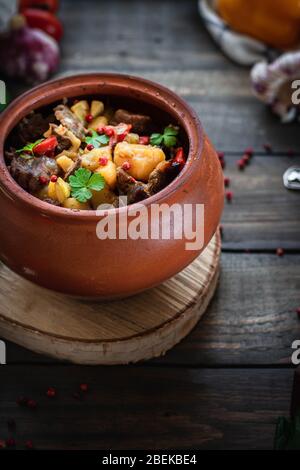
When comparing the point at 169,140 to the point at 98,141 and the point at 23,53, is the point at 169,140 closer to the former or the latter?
the point at 98,141

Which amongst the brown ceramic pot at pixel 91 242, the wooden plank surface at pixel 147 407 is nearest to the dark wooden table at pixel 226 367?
the wooden plank surface at pixel 147 407

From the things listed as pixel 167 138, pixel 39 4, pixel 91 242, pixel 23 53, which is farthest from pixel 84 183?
pixel 39 4

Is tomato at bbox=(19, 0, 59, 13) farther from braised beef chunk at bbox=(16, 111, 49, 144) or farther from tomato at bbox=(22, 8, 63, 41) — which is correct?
braised beef chunk at bbox=(16, 111, 49, 144)

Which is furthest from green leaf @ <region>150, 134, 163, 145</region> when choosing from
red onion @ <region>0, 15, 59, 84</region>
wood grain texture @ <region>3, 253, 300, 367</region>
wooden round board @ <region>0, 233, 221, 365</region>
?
red onion @ <region>0, 15, 59, 84</region>

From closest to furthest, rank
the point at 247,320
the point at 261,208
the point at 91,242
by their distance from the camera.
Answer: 1. the point at 91,242
2. the point at 247,320
3. the point at 261,208

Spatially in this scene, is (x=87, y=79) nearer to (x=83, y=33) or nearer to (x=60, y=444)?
(x=60, y=444)

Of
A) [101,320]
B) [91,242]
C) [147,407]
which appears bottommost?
[147,407]
